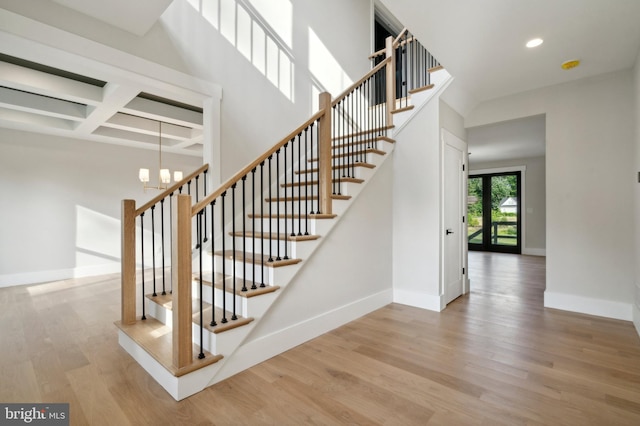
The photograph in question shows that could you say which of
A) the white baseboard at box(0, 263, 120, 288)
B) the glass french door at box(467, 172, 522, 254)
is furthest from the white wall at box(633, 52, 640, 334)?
the white baseboard at box(0, 263, 120, 288)

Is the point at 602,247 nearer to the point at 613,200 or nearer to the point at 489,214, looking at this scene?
the point at 613,200

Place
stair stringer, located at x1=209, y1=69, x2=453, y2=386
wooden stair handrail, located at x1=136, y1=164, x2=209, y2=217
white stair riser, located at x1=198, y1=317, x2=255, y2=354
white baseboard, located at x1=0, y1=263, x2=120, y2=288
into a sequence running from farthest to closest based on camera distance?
white baseboard, located at x1=0, y1=263, x2=120, y2=288, wooden stair handrail, located at x1=136, y1=164, x2=209, y2=217, stair stringer, located at x1=209, y1=69, x2=453, y2=386, white stair riser, located at x1=198, y1=317, x2=255, y2=354

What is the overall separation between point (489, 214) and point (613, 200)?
5.95 m

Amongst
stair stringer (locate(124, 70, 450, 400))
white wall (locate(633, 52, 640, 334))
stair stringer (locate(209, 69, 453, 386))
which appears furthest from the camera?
white wall (locate(633, 52, 640, 334))

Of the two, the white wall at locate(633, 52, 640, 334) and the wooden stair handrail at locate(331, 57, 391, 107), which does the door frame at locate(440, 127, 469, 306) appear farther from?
the white wall at locate(633, 52, 640, 334)

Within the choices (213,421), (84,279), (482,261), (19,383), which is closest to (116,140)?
Result: (84,279)

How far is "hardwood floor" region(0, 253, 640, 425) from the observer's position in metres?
1.81

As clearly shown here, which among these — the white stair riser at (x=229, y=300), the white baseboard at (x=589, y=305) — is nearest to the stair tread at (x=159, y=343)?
the white stair riser at (x=229, y=300)

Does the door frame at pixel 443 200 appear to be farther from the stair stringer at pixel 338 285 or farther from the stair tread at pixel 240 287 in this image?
the stair tread at pixel 240 287

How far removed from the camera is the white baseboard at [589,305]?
10.9 ft

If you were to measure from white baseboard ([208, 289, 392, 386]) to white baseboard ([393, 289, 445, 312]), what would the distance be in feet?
1.36

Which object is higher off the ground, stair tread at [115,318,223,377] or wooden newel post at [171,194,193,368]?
wooden newel post at [171,194,193,368]

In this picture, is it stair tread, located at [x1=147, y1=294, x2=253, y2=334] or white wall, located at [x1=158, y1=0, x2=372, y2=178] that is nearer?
stair tread, located at [x1=147, y1=294, x2=253, y2=334]
